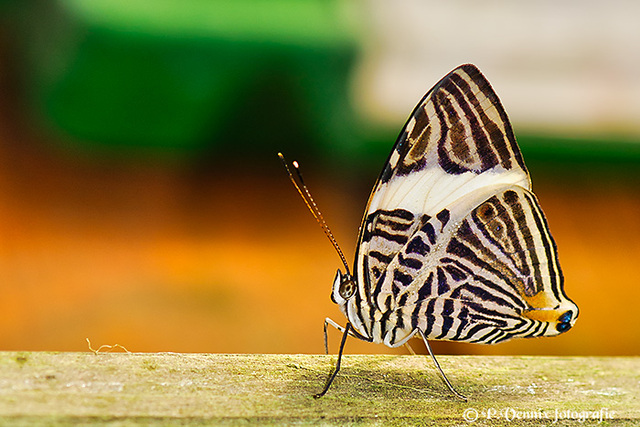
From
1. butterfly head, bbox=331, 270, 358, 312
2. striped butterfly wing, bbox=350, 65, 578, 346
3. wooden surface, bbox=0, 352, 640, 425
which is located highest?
striped butterfly wing, bbox=350, 65, 578, 346

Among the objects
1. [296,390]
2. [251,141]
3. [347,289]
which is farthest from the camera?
[251,141]

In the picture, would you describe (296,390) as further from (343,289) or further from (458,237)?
(458,237)

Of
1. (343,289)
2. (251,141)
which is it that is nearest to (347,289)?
(343,289)

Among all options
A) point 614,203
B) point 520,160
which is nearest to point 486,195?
point 520,160

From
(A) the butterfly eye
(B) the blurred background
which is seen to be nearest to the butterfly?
(A) the butterfly eye

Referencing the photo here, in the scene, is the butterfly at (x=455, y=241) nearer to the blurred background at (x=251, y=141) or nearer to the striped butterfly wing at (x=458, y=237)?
the striped butterfly wing at (x=458, y=237)

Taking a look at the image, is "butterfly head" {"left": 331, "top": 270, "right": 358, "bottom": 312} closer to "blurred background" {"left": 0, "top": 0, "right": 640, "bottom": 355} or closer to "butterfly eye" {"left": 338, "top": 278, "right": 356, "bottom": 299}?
"butterfly eye" {"left": 338, "top": 278, "right": 356, "bottom": 299}

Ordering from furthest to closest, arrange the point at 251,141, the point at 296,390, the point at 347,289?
the point at 251,141 < the point at 347,289 < the point at 296,390

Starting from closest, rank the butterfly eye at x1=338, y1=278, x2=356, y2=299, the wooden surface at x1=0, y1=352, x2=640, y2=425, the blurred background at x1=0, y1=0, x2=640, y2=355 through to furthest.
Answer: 1. the wooden surface at x1=0, y1=352, x2=640, y2=425
2. the butterfly eye at x1=338, y1=278, x2=356, y2=299
3. the blurred background at x1=0, y1=0, x2=640, y2=355
